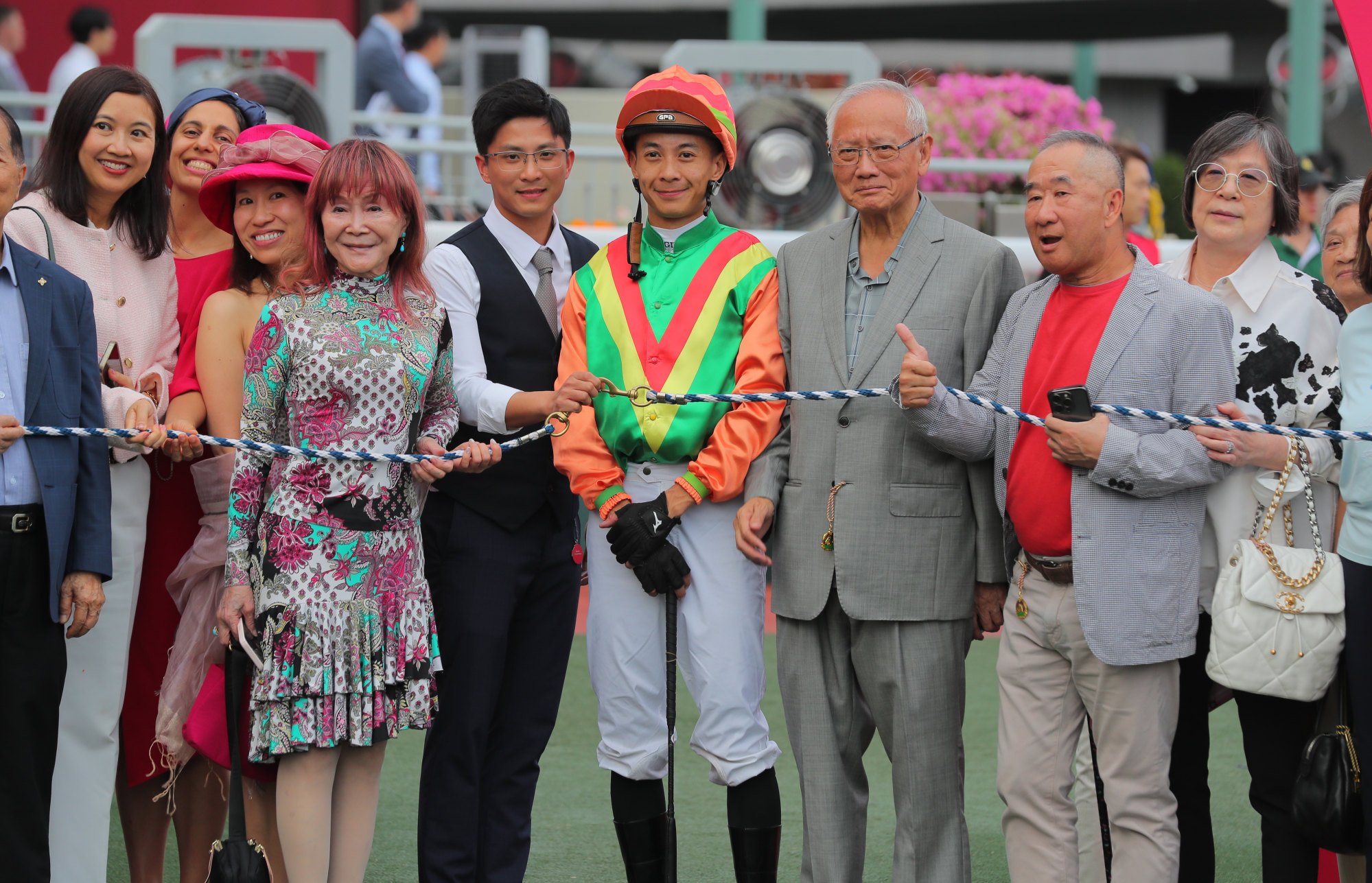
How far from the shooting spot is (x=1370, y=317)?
119 inches

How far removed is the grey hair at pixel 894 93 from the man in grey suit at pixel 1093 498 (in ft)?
0.91

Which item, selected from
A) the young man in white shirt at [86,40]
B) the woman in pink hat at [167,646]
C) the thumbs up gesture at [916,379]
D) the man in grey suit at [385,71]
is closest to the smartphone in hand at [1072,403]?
the thumbs up gesture at [916,379]

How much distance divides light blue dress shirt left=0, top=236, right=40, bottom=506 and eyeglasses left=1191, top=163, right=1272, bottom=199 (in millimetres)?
2601

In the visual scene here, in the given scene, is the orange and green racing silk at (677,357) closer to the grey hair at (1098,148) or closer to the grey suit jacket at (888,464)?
the grey suit jacket at (888,464)

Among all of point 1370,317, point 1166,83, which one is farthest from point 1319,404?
point 1166,83

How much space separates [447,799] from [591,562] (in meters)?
0.65

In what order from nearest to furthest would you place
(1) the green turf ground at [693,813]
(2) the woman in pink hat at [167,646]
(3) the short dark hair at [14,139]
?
(3) the short dark hair at [14,139] < (2) the woman in pink hat at [167,646] < (1) the green turf ground at [693,813]

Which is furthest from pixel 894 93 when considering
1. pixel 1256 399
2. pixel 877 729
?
pixel 877 729

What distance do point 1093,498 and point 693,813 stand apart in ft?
6.71

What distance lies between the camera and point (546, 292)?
355cm

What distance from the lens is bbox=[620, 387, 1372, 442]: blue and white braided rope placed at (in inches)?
118

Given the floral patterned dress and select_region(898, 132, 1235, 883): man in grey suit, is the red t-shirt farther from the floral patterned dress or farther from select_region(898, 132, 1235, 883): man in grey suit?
the floral patterned dress

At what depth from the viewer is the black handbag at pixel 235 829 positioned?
10.1ft

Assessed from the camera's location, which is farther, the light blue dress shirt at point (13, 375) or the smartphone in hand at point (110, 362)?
the smartphone in hand at point (110, 362)
